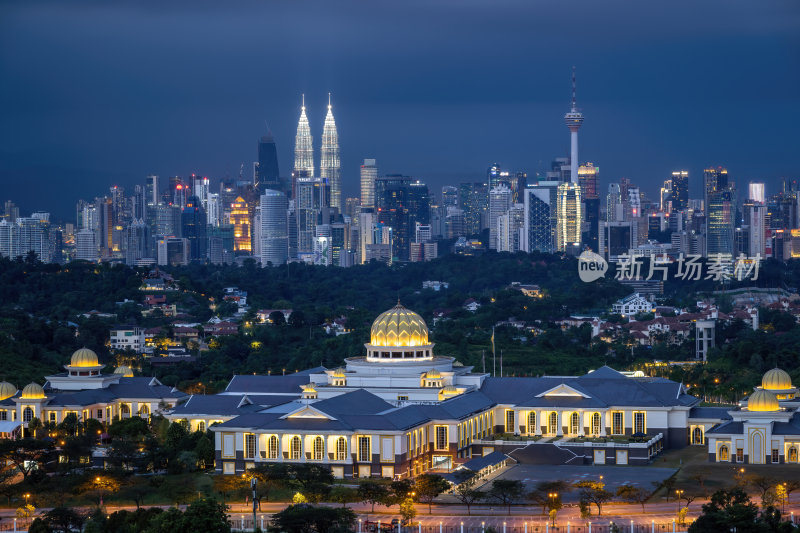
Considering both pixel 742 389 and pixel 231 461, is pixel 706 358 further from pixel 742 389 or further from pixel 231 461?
pixel 231 461

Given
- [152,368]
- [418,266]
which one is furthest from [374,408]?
[418,266]

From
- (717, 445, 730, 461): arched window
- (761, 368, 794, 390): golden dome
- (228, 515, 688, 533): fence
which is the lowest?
(228, 515, 688, 533): fence

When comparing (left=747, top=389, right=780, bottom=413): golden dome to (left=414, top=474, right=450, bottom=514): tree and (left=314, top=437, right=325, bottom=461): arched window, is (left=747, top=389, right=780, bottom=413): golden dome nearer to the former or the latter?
(left=414, top=474, right=450, bottom=514): tree

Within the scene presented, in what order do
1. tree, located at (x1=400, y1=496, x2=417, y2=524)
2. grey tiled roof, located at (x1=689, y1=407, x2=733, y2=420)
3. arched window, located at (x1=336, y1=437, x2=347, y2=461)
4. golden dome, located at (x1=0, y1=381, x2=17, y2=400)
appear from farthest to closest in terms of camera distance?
golden dome, located at (x1=0, y1=381, x2=17, y2=400) → grey tiled roof, located at (x1=689, y1=407, x2=733, y2=420) → arched window, located at (x1=336, y1=437, x2=347, y2=461) → tree, located at (x1=400, y1=496, x2=417, y2=524)

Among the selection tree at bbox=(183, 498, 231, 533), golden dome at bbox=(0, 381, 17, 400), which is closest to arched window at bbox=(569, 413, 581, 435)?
tree at bbox=(183, 498, 231, 533)

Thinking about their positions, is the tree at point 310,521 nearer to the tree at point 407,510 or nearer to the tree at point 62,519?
the tree at point 407,510

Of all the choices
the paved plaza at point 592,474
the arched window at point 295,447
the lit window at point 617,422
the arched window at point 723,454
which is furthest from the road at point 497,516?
the lit window at point 617,422
